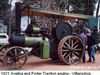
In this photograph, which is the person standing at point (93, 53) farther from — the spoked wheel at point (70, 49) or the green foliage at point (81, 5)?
the green foliage at point (81, 5)

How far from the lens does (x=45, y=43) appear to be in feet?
11.5

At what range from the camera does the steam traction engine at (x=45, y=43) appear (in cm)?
345

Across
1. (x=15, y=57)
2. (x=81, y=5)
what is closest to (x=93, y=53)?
(x=81, y=5)

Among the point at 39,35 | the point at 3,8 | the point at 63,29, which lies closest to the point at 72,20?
the point at 63,29

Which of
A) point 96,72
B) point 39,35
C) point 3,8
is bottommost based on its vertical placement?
point 96,72

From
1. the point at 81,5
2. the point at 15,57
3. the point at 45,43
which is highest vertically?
the point at 81,5

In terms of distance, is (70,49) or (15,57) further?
(70,49)

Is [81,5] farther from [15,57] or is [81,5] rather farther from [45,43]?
[15,57]

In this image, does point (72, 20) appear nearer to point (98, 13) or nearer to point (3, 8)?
point (98, 13)

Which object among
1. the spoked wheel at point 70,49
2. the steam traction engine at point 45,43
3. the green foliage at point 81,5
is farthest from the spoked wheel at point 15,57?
the green foliage at point 81,5

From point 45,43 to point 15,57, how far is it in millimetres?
322

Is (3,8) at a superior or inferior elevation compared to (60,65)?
superior

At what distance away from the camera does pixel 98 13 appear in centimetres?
360

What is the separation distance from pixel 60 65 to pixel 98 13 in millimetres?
647
